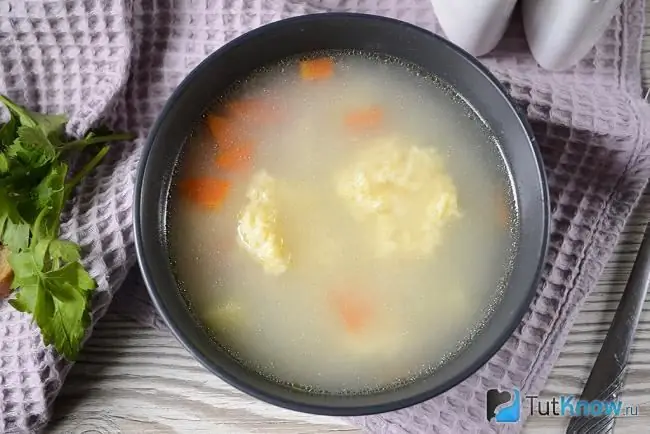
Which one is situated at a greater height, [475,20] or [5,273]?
[475,20]

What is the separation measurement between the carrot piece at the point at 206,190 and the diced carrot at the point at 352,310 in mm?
224

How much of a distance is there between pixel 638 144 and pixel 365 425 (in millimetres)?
635

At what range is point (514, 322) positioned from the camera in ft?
3.61

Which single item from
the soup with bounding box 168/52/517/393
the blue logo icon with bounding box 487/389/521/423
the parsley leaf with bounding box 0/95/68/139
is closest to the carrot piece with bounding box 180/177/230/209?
the soup with bounding box 168/52/517/393

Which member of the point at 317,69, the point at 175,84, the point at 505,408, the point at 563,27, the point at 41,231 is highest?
the point at 563,27

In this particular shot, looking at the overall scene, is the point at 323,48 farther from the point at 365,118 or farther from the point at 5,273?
the point at 5,273

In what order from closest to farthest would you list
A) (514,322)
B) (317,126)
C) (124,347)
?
(514,322)
(317,126)
(124,347)

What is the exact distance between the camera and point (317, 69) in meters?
1.24

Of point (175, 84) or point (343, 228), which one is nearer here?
point (343, 228)

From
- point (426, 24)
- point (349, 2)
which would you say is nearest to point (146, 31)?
point (349, 2)

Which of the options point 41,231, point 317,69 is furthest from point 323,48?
point 41,231

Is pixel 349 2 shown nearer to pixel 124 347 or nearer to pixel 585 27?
pixel 585 27

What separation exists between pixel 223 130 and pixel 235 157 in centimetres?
5

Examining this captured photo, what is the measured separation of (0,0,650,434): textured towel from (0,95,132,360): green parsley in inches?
2.2
